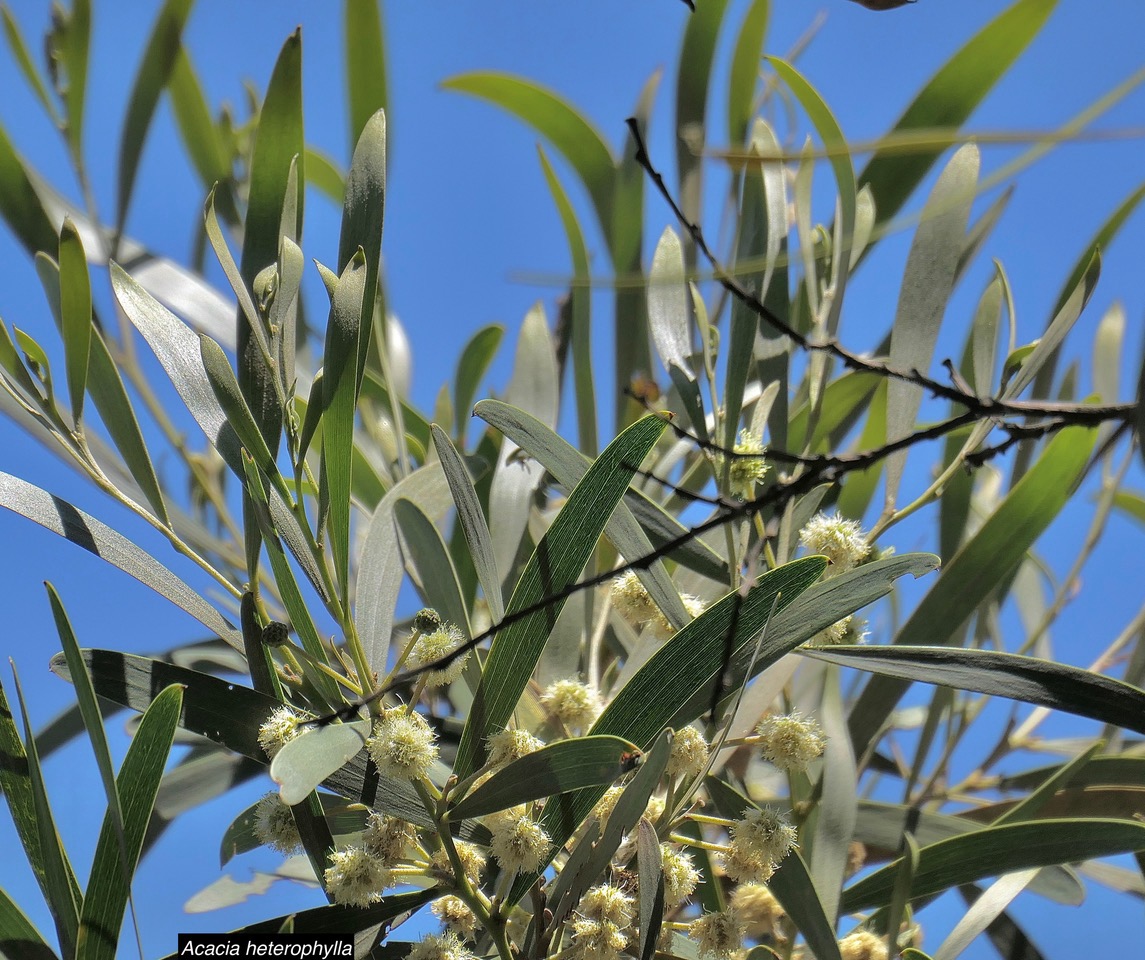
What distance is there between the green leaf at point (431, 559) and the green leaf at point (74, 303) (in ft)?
0.87

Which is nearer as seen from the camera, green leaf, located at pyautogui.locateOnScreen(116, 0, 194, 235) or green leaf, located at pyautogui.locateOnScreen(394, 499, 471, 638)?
green leaf, located at pyautogui.locateOnScreen(394, 499, 471, 638)

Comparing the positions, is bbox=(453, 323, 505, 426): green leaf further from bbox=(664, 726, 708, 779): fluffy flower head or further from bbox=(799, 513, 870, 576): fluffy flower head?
bbox=(664, 726, 708, 779): fluffy flower head

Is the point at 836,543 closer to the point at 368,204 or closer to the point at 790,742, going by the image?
the point at 790,742

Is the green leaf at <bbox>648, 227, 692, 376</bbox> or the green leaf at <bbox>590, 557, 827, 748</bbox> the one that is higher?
the green leaf at <bbox>648, 227, 692, 376</bbox>

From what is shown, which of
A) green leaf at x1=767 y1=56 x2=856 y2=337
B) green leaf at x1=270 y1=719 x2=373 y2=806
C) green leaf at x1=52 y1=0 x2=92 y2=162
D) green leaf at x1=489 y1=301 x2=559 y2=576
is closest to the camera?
green leaf at x1=270 y1=719 x2=373 y2=806

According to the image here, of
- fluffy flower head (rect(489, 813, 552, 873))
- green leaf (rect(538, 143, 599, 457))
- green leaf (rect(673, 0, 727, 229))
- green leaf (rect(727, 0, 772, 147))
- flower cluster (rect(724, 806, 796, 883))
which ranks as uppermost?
green leaf (rect(673, 0, 727, 229))

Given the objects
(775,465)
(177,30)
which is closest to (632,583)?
(775,465)

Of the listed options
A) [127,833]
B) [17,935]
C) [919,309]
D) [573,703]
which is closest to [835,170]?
[919,309]

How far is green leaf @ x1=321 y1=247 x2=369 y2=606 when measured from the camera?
62 cm

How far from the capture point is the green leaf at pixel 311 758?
49 cm

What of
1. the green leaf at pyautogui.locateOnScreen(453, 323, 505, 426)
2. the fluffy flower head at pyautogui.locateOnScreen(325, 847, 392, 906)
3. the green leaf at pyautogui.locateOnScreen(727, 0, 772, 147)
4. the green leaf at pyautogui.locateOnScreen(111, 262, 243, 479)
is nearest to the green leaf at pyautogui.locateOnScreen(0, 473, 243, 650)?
the green leaf at pyautogui.locateOnScreen(111, 262, 243, 479)

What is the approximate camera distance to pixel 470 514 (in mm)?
668

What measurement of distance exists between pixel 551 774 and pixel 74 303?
19.1 inches

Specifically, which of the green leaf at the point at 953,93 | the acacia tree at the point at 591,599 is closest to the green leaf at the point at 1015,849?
the acacia tree at the point at 591,599
